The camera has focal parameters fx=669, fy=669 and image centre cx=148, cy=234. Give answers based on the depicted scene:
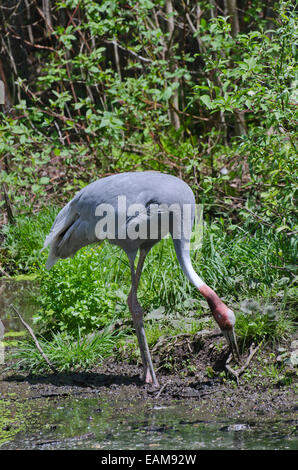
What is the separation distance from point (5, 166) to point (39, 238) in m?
1.45

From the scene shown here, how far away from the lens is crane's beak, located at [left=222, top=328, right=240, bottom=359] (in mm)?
4707

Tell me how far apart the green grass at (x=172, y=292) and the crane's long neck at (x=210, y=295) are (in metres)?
0.24

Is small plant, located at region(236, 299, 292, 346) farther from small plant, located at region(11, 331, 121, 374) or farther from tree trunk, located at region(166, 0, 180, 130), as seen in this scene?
tree trunk, located at region(166, 0, 180, 130)

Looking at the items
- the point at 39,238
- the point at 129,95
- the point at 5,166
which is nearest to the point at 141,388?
the point at 39,238

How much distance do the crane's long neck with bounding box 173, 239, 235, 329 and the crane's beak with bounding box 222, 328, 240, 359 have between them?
0.16 ft

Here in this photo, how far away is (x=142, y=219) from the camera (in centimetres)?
491

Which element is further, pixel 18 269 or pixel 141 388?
pixel 18 269

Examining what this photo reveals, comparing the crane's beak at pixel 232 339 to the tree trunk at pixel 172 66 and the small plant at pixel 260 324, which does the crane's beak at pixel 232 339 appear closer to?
the small plant at pixel 260 324

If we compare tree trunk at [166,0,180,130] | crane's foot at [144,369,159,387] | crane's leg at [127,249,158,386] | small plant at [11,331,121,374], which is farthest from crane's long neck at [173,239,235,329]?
Result: tree trunk at [166,0,180,130]

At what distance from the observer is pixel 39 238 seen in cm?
764

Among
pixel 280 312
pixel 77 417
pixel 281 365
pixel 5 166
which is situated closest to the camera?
pixel 77 417
